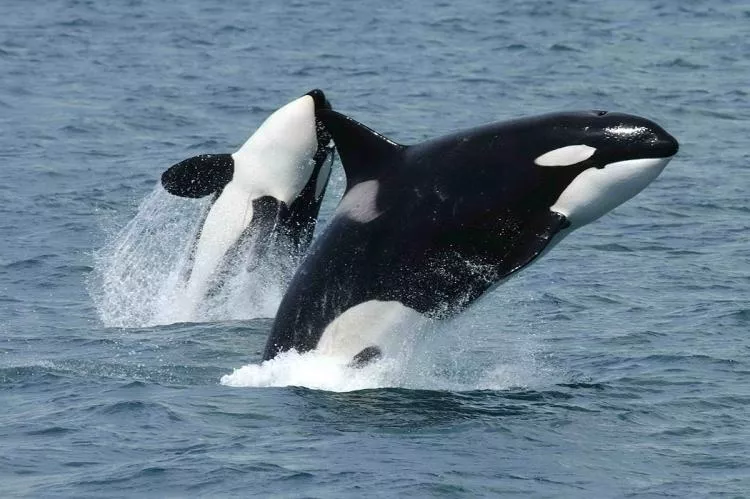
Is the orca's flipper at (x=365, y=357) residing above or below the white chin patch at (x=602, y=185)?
below

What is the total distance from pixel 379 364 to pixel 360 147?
6.31 ft

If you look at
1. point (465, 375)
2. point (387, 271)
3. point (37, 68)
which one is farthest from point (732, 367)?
point (37, 68)

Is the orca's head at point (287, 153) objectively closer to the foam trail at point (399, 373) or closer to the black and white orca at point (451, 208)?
the foam trail at point (399, 373)

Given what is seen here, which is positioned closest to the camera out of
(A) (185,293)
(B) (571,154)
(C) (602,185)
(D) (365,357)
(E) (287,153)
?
(B) (571,154)

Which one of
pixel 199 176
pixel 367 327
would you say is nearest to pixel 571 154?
pixel 367 327

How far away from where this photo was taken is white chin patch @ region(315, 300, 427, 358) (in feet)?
41.4

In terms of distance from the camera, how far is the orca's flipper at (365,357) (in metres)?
12.8

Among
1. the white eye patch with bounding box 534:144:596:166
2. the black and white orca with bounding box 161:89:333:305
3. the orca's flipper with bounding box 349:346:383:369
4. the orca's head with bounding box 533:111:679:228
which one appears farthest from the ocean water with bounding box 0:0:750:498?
the white eye patch with bounding box 534:144:596:166

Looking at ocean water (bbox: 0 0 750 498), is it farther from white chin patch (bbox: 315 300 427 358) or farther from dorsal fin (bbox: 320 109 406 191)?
dorsal fin (bbox: 320 109 406 191)

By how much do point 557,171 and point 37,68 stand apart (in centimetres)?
2234

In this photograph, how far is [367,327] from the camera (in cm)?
1270

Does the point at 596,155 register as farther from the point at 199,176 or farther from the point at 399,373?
the point at 199,176

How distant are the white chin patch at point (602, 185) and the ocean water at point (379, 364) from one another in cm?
161

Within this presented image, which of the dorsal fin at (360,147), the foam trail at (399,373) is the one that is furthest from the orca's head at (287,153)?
the dorsal fin at (360,147)
